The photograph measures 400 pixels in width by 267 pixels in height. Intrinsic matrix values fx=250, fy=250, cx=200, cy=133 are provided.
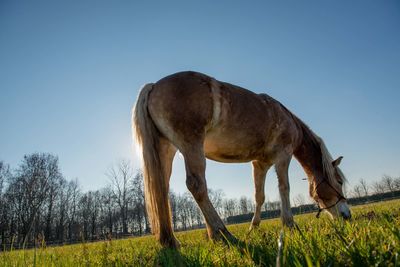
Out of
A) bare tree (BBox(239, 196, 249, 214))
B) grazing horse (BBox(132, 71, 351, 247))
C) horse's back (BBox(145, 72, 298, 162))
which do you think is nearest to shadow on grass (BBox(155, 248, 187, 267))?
grazing horse (BBox(132, 71, 351, 247))

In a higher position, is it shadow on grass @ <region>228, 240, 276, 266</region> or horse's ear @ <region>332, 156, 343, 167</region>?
horse's ear @ <region>332, 156, 343, 167</region>

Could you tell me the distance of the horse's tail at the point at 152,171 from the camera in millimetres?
3404

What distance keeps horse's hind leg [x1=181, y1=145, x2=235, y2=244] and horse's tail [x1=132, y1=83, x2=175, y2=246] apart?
43 centimetres

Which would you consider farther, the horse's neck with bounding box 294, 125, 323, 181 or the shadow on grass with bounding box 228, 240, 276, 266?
the horse's neck with bounding box 294, 125, 323, 181

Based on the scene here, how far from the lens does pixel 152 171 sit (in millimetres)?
3682

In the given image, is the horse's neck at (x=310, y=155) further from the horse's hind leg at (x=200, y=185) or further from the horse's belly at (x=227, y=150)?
the horse's hind leg at (x=200, y=185)

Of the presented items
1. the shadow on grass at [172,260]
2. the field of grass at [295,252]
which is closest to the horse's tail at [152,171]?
the field of grass at [295,252]

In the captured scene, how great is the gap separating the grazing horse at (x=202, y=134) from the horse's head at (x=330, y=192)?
0.04m

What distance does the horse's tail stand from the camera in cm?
340

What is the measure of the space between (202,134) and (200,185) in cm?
80

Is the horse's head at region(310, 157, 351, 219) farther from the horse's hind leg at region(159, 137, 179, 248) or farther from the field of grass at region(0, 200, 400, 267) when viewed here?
the horse's hind leg at region(159, 137, 179, 248)

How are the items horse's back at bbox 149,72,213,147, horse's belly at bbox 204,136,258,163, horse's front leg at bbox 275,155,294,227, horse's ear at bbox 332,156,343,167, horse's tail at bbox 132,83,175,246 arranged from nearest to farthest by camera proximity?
horse's tail at bbox 132,83,175,246, horse's back at bbox 149,72,213,147, horse's belly at bbox 204,136,258,163, horse's front leg at bbox 275,155,294,227, horse's ear at bbox 332,156,343,167

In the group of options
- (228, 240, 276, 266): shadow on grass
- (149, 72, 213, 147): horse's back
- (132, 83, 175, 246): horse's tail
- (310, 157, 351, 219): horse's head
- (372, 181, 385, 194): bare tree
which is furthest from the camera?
(372, 181, 385, 194): bare tree

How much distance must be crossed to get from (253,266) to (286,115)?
5.32m
